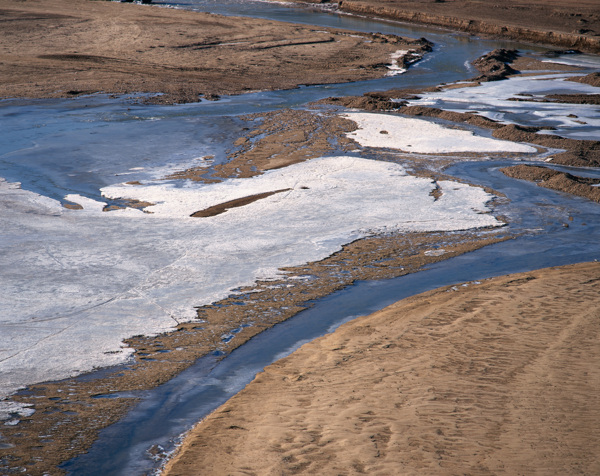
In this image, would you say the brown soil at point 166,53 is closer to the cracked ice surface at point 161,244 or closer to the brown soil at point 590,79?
the brown soil at point 590,79

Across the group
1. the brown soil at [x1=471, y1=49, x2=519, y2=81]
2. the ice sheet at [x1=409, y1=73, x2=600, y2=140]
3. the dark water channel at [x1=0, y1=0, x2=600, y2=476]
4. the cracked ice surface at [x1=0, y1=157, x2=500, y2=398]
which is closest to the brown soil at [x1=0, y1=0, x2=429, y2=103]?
the dark water channel at [x1=0, y1=0, x2=600, y2=476]

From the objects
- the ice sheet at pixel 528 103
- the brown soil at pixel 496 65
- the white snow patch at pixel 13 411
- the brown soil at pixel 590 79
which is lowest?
the white snow patch at pixel 13 411

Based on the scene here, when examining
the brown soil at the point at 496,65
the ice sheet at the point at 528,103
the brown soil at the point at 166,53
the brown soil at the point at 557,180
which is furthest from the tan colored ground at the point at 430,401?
the brown soil at the point at 496,65

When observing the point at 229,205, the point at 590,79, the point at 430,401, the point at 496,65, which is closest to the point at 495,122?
the point at 590,79

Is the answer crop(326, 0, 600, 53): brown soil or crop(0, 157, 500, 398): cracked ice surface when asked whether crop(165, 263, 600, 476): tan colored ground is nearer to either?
crop(0, 157, 500, 398): cracked ice surface

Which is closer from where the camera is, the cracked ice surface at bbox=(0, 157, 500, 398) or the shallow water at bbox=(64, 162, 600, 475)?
the shallow water at bbox=(64, 162, 600, 475)

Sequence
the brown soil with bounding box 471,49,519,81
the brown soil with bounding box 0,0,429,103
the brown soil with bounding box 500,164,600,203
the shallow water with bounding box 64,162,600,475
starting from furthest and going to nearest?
the brown soil with bounding box 471,49,519,81 < the brown soil with bounding box 0,0,429,103 < the brown soil with bounding box 500,164,600,203 < the shallow water with bounding box 64,162,600,475

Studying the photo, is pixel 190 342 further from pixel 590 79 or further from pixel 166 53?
pixel 166 53
